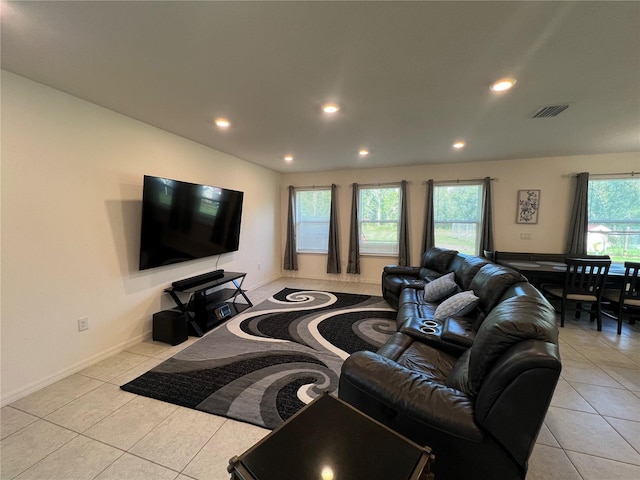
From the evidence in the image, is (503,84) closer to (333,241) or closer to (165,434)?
(165,434)

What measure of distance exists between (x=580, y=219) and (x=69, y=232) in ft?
22.3

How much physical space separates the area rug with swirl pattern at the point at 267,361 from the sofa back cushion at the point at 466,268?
1022mm

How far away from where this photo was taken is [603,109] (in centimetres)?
251

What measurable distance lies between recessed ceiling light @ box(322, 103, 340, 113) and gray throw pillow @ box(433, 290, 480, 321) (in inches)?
84.4

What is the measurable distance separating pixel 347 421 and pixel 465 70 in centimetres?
232

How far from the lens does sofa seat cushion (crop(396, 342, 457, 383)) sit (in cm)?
172

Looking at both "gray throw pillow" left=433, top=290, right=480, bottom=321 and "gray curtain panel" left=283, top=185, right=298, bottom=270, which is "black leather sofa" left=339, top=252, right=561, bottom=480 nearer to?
"gray throw pillow" left=433, top=290, right=480, bottom=321

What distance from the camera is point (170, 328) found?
112 inches

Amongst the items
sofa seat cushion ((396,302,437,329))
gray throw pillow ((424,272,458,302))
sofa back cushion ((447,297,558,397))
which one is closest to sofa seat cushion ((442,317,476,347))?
sofa seat cushion ((396,302,437,329))

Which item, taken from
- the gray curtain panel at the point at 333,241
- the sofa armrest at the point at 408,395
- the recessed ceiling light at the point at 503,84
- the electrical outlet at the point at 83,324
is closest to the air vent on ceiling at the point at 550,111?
the recessed ceiling light at the point at 503,84

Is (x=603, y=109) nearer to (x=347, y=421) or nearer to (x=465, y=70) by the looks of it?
(x=465, y=70)

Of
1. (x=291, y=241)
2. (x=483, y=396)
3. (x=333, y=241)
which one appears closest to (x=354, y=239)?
(x=333, y=241)

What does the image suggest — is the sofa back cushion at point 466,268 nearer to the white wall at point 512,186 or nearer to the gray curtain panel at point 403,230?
the gray curtain panel at point 403,230

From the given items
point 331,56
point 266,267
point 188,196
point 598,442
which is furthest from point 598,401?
point 266,267
